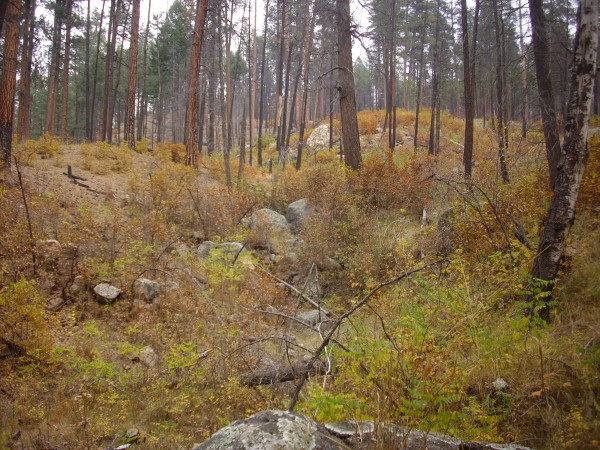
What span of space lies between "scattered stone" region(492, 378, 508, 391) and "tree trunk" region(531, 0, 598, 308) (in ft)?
4.57

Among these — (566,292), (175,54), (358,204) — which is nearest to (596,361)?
(566,292)

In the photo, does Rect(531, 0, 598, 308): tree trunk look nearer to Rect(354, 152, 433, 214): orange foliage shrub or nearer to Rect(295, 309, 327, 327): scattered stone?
Rect(295, 309, 327, 327): scattered stone

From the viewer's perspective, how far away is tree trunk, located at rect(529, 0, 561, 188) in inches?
320

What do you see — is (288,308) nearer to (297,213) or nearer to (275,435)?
(297,213)

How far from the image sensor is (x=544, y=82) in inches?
354

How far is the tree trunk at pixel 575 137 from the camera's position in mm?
4402

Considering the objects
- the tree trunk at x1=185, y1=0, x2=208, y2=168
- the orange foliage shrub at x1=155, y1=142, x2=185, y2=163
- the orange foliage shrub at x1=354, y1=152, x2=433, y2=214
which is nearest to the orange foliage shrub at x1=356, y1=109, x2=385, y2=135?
the orange foliage shrub at x1=155, y1=142, x2=185, y2=163

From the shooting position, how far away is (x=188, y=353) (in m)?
5.61

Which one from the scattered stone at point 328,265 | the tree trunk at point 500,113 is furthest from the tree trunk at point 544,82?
the scattered stone at point 328,265

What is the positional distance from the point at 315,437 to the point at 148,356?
4.47 m

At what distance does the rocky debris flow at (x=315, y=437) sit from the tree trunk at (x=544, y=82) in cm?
724

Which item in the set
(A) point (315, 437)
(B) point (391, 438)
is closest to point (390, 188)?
(B) point (391, 438)

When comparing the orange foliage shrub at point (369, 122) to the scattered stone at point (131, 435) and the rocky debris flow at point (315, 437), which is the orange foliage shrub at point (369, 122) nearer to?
the scattered stone at point (131, 435)

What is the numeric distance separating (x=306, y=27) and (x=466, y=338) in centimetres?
2221
